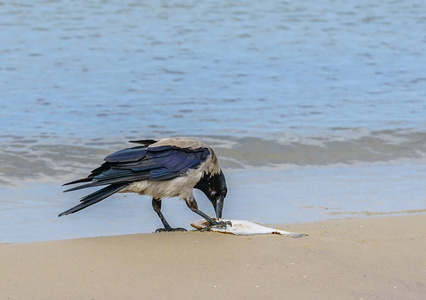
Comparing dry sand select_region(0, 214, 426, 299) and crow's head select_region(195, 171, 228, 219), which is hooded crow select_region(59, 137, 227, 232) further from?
dry sand select_region(0, 214, 426, 299)

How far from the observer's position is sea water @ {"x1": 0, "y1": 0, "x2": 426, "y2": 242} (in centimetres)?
781

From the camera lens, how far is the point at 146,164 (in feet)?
20.6

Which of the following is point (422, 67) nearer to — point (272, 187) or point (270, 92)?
point (270, 92)

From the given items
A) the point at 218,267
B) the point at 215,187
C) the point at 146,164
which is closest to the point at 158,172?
the point at 146,164

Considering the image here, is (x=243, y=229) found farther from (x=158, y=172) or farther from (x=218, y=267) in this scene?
(x=218, y=267)

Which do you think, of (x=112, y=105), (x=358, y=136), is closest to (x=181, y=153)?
(x=358, y=136)

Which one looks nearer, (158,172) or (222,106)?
(158,172)

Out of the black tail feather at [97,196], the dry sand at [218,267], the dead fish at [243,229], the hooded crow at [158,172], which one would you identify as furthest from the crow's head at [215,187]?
the black tail feather at [97,196]

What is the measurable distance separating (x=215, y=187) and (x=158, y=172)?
64 centimetres

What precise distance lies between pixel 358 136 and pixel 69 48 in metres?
7.76

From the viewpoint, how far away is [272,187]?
853 cm

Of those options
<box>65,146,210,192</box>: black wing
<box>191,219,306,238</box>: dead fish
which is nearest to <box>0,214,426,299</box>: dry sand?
<box>191,219,306,238</box>: dead fish

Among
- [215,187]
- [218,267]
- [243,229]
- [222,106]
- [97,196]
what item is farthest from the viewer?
[222,106]

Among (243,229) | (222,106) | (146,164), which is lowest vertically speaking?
(222,106)
